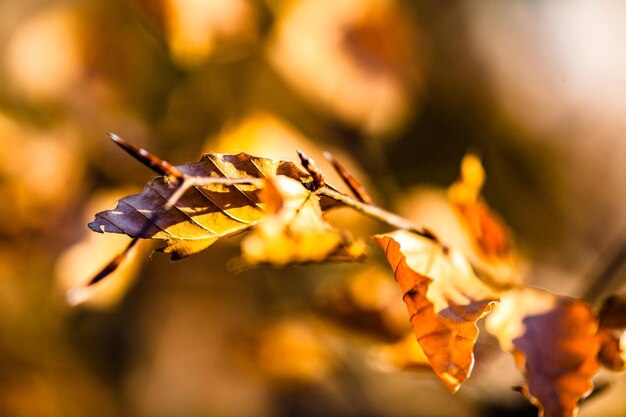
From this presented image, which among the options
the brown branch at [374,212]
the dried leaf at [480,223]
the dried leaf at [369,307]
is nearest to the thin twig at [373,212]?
the brown branch at [374,212]

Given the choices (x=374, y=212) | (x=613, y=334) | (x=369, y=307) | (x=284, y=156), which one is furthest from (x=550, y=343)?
(x=284, y=156)

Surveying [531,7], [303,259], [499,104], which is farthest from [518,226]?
[303,259]

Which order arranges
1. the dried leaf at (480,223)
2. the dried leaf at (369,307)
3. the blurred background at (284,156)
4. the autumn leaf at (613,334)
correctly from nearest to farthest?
1. the autumn leaf at (613,334)
2. the dried leaf at (480,223)
3. the dried leaf at (369,307)
4. the blurred background at (284,156)

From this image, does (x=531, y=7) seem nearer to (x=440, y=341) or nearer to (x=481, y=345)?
(x=481, y=345)

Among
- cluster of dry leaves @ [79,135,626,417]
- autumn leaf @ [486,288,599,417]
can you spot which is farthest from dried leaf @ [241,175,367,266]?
autumn leaf @ [486,288,599,417]

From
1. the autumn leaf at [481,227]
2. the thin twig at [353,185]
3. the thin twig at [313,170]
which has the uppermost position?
the autumn leaf at [481,227]

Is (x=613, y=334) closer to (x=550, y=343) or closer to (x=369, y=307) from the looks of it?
(x=550, y=343)

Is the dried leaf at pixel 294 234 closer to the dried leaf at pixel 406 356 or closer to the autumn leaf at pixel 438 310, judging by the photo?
the autumn leaf at pixel 438 310
